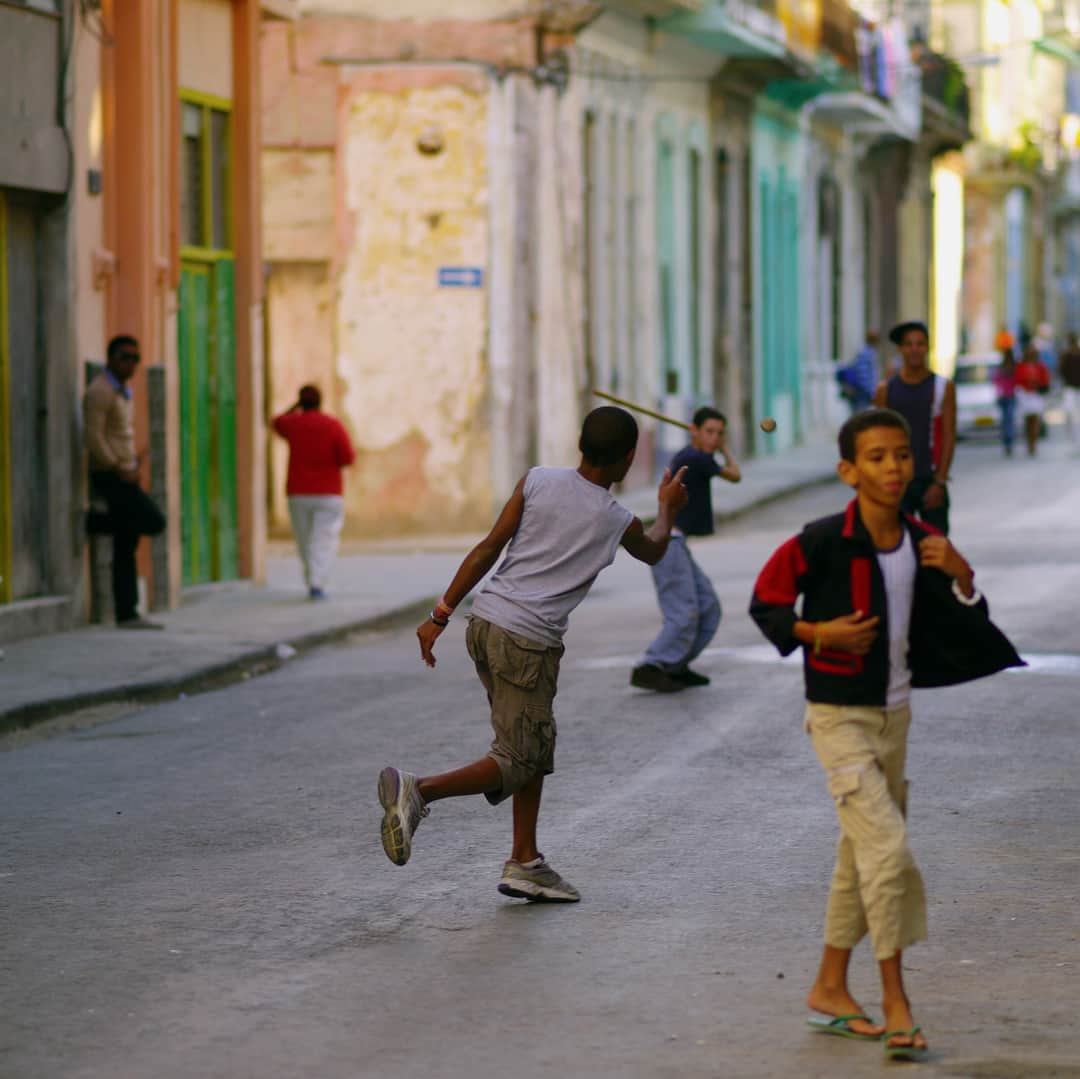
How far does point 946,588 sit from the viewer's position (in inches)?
247

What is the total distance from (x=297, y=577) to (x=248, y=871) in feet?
42.5

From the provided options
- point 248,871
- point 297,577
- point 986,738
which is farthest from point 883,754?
point 297,577

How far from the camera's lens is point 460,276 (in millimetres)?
26109

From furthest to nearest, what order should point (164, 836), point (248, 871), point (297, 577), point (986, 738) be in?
point (297, 577) → point (986, 738) → point (164, 836) → point (248, 871)

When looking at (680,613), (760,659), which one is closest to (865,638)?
(680,613)

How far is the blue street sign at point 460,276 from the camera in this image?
26.1 metres

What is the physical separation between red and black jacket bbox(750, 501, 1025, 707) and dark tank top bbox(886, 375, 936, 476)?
783cm

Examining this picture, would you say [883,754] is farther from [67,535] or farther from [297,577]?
[297,577]

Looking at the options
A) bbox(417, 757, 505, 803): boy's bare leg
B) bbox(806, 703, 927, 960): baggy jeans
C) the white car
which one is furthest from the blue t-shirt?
the white car

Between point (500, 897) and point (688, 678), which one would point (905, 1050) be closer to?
point (500, 897)

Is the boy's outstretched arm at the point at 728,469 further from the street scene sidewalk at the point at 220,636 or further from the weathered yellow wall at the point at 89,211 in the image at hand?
the weathered yellow wall at the point at 89,211

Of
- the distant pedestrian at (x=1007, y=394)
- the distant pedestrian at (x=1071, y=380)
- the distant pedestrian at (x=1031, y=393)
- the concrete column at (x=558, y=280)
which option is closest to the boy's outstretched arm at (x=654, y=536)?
the concrete column at (x=558, y=280)

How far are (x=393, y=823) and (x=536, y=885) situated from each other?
467 millimetres

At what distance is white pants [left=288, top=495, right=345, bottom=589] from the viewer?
61.7 ft
